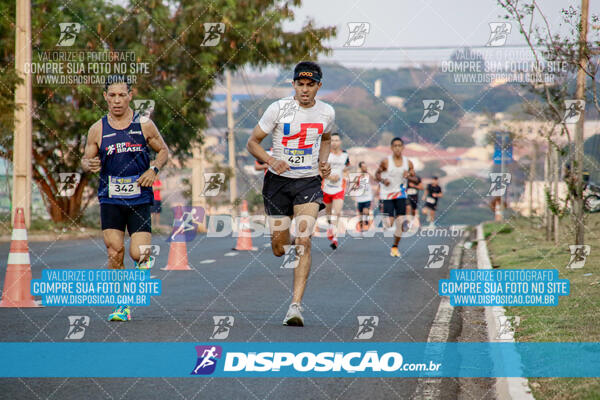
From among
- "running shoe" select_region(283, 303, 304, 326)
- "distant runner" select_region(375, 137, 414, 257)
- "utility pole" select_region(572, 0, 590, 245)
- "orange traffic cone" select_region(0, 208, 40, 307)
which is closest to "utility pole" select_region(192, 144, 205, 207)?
"distant runner" select_region(375, 137, 414, 257)

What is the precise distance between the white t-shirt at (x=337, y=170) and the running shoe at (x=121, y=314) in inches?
366

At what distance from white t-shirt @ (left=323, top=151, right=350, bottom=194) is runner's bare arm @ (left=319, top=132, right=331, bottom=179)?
8524 mm

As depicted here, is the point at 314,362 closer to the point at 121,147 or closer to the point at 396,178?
the point at 121,147

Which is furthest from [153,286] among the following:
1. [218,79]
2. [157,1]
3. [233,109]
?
[233,109]

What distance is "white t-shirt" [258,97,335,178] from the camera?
855 cm

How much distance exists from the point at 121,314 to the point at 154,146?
1508mm

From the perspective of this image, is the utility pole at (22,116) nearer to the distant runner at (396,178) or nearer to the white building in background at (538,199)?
the distant runner at (396,178)

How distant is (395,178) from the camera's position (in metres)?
17.0

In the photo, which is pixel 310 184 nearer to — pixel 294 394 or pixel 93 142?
pixel 93 142

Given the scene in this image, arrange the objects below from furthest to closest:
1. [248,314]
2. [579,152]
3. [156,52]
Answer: [156,52]
[579,152]
[248,314]

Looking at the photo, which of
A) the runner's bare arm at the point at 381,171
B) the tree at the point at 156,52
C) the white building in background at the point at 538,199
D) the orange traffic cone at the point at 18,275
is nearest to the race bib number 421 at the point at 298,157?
the orange traffic cone at the point at 18,275

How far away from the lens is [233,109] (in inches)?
1676

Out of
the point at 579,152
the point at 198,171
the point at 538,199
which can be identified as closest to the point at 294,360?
the point at 579,152

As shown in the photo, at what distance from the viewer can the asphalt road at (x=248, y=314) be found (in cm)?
593
